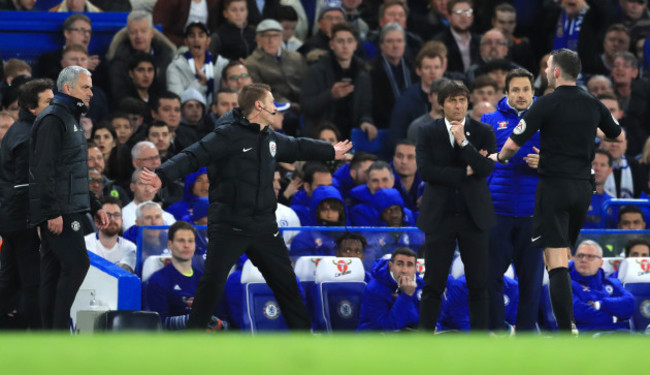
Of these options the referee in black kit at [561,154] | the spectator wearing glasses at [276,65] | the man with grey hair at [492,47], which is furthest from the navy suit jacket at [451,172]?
the man with grey hair at [492,47]

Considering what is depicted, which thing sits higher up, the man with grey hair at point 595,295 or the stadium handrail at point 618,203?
the stadium handrail at point 618,203

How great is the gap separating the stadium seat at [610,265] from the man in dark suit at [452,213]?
10.2 ft

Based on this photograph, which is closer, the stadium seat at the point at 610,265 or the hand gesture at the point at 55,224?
the hand gesture at the point at 55,224

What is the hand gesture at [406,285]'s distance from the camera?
453 inches

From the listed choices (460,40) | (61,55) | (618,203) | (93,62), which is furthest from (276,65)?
(618,203)

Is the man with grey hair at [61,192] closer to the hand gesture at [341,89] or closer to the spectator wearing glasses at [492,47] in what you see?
the hand gesture at [341,89]

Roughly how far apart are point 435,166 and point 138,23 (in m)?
6.57

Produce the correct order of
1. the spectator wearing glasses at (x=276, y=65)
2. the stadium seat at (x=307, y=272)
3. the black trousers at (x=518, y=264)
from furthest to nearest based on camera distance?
Result: the spectator wearing glasses at (x=276, y=65) → the stadium seat at (x=307, y=272) → the black trousers at (x=518, y=264)

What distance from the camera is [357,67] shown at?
1620 centimetres

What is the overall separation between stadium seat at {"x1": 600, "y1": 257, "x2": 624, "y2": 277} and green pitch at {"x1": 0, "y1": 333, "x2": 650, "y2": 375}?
7.99 m

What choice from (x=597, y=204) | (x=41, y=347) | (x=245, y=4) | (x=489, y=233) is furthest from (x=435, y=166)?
(x=245, y=4)

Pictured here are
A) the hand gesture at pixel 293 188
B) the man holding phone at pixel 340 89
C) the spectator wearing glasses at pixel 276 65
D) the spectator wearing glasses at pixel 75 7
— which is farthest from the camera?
the spectator wearing glasses at pixel 75 7

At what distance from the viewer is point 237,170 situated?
997 centimetres

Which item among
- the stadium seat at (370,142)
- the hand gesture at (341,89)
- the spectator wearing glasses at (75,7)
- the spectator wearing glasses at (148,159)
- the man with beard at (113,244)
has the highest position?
the spectator wearing glasses at (75,7)
